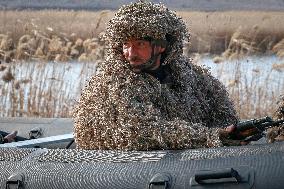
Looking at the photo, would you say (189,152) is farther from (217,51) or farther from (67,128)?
(217,51)

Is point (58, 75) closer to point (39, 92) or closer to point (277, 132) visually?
point (39, 92)

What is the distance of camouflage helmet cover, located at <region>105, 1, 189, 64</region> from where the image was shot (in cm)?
343

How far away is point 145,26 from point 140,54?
116 mm

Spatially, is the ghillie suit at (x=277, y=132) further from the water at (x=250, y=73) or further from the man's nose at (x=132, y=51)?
the water at (x=250, y=73)

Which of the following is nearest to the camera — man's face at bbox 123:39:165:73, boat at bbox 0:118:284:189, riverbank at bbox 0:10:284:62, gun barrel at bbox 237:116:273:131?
boat at bbox 0:118:284:189

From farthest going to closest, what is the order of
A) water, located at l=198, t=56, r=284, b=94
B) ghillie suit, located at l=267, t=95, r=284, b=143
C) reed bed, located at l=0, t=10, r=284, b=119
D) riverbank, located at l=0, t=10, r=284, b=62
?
1. riverbank, located at l=0, t=10, r=284, b=62
2. water, located at l=198, t=56, r=284, b=94
3. reed bed, located at l=0, t=10, r=284, b=119
4. ghillie suit, located at l=267, t=95, r=284, b=143

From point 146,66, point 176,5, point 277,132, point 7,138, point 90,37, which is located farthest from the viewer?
point 176,5

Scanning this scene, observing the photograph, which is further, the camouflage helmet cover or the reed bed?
the reed bed

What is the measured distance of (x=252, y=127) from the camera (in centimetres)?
317

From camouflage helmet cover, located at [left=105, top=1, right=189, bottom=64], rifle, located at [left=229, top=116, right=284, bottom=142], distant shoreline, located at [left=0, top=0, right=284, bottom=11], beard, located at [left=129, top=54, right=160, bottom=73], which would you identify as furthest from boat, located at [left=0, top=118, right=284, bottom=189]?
distant shoreline, located at [left=0, top=0, right=284, bottom=11]

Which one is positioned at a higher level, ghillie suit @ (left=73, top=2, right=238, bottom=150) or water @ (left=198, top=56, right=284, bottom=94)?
ghillie suit @ (left=73, top=2, right=238, bottom=150)

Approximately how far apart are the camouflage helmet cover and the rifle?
1.78 ft

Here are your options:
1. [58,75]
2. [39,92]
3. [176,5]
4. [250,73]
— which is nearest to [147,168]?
[39,92]

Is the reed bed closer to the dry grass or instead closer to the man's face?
the dry grass
